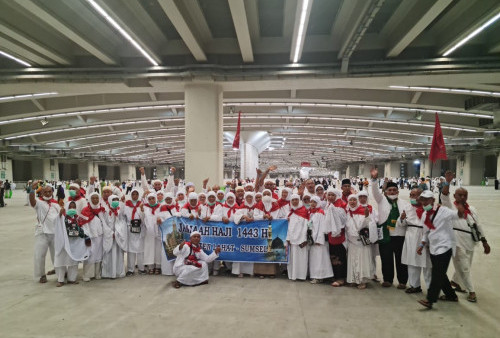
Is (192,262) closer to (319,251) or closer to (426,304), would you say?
(319,251)

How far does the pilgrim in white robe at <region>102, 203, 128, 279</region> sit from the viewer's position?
229 inches

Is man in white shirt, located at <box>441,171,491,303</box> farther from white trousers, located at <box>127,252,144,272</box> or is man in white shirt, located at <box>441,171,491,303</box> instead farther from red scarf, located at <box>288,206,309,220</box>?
white trousers, located at <box>127,252,144,272</box>

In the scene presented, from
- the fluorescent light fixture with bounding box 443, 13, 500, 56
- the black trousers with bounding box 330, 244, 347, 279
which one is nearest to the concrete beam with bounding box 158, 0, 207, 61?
the black trousers with bounding box 330, 244, 347, 279

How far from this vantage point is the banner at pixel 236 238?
5816 mm

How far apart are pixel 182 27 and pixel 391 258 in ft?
23.7

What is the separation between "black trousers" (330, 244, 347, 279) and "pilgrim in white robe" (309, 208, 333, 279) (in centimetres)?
9

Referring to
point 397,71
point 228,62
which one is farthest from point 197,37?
point 397,71

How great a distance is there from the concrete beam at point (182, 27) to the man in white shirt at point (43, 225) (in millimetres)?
4556

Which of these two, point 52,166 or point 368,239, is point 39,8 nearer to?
point 368,239

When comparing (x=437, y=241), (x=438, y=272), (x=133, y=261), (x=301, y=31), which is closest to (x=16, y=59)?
(x=133, y=261)

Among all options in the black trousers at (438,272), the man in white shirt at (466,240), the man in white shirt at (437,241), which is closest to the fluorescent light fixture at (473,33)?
the man in white shirt at (466,240)

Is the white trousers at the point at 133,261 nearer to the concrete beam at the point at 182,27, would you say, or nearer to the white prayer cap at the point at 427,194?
the white prayer cap at the point at 427,194

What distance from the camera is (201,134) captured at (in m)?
10.8

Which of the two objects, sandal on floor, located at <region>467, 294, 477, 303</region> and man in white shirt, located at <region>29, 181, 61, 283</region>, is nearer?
sandal on floor, located at <region>467, 294, 477, 303</region>
